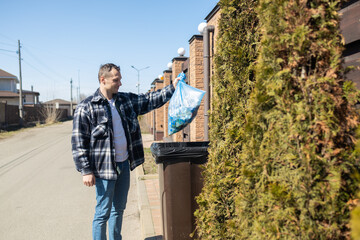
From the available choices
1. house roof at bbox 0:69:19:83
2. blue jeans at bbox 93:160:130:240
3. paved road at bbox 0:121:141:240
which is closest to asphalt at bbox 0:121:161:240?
paved road at bbox 0:121:141:240

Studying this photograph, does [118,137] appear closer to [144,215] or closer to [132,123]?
[132,123]

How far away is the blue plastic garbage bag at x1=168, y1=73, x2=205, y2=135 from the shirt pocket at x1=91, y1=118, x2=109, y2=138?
27.8 inches

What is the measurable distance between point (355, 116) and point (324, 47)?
37 cm

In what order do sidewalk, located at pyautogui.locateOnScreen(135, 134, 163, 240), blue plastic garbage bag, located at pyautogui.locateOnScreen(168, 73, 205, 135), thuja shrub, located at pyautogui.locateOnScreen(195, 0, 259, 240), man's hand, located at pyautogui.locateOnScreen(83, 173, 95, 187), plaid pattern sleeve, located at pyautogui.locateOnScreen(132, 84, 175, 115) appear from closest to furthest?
thuja shrub, located at pyautogui.locateOnScreen(195, 0, 259, 240) → man's hand, located at pyautogui.locateOnScreen(83, 173, 95, 187) → blue plastic garbage bag, located at pyautogui.locateOnScreen(168, 73, 205, 135) → plaid pattern sleeve, located at pyautogui.locateOnScreen(132, 84, 175, 115) → sidewalk, located at pyautogui.locateOnScreen(135, 134, 163, 240)

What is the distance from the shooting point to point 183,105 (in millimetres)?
3016

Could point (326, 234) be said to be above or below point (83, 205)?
above

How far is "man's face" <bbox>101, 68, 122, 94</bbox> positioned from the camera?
2.92 m

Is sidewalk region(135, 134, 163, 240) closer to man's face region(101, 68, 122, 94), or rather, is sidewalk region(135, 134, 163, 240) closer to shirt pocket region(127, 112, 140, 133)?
shirt pocket region(127, 112, 140, 133)

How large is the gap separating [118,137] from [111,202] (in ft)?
2.17

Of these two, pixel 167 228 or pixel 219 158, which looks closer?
pixel 219 158

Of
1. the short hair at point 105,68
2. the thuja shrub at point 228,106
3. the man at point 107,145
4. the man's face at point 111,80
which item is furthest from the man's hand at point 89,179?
the thuja shrub at point 228,106

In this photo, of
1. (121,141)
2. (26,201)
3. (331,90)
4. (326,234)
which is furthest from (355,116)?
(26,201)

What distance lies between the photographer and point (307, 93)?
4.71 feet

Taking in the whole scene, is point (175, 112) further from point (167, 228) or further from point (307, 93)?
point (307, 93)
